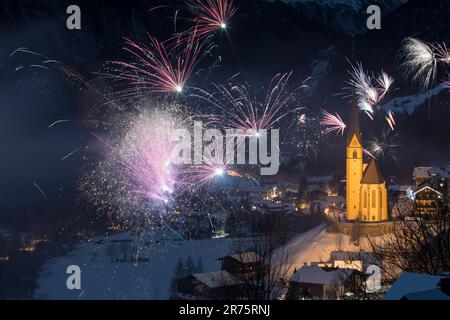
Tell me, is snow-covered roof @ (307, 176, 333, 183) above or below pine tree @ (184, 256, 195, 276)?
above

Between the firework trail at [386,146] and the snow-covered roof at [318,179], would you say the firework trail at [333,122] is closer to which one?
the firework trail at [386,146]

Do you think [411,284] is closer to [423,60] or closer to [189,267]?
[423,60]

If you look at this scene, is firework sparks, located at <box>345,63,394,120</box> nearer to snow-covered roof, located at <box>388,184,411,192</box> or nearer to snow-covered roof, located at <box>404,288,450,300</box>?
snow-covered roof, located at <box>388,184,411,192</box>

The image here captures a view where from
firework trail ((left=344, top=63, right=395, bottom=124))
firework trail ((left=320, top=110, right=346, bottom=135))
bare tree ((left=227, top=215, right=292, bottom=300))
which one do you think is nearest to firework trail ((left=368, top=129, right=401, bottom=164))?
firework trail ((left=320, top=110, right=346, bottom=135))

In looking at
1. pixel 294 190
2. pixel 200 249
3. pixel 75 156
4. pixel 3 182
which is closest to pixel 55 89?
pixel 75 156

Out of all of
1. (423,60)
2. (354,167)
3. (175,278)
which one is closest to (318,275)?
(423,60)

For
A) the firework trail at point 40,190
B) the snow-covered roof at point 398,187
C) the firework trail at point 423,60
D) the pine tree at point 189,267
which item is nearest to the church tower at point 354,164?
the firework trail at point 423,60

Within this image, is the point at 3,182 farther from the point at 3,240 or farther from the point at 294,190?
the point at 294,190
